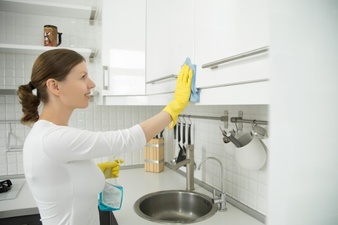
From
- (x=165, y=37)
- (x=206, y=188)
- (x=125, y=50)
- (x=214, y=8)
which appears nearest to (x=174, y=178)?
(x=206, y=188)

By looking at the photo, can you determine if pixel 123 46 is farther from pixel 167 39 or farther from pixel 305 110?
pixel 305 110

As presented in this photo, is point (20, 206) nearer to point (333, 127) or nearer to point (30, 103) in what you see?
point (30, 103)

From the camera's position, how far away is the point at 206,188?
61.3 inches

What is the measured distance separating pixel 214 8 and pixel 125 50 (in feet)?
2.71

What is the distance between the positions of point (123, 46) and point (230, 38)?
94 centimetres

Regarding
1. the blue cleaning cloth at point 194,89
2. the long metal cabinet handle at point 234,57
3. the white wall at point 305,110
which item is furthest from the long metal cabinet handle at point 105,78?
the white wall at point 305,110

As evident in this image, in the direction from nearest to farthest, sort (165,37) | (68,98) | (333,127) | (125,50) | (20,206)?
(333,127)
(68,98)
(165,37)
(20,206)
(125,50)

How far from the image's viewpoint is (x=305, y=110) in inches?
10.1

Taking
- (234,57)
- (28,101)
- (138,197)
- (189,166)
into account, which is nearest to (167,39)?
(234,57)

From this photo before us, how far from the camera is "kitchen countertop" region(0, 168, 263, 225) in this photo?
1167mm

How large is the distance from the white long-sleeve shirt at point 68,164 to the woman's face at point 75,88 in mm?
125

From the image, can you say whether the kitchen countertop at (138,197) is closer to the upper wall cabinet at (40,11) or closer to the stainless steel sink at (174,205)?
the stainless steel sink at (174,205)

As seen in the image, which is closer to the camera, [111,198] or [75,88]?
[75,88]

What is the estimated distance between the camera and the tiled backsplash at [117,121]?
4.07 ft
